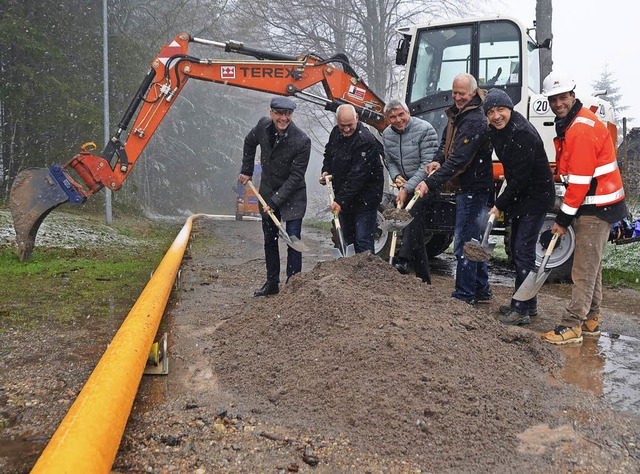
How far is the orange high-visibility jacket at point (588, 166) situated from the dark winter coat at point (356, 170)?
6.04 feet

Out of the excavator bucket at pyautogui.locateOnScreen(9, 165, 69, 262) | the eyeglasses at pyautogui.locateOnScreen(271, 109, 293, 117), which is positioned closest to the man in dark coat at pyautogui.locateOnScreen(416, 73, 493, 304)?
the eyeglasses at pyautogui.locateOnScreen(271, 109, 293, 117)

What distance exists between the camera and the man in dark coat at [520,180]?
4.77 meters

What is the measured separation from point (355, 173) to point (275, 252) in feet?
3.81

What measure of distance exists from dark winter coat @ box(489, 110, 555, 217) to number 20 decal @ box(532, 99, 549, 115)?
8.10 feet

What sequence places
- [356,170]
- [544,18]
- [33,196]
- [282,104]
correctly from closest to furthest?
[282,104]
[356,170]
[33,196]
[544,18]

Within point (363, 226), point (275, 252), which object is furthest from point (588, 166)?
point (275, 252)

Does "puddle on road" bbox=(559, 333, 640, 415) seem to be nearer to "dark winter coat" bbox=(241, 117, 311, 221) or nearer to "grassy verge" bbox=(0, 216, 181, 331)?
"dark winter coat" bbox=(241, 117, 311, 221)

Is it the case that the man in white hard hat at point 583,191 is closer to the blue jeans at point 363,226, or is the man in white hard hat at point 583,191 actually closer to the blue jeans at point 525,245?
the blue jeans at point 525,245

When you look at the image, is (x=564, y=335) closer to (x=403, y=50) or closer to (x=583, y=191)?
(x=583, y=191)

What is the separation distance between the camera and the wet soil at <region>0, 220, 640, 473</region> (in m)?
2.55

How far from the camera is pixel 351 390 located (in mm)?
3043

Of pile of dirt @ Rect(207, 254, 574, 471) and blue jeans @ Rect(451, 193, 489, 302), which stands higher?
blue jeans @ Rect(451, 193, 489, 302)

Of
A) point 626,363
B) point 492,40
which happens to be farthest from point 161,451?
point 492,40

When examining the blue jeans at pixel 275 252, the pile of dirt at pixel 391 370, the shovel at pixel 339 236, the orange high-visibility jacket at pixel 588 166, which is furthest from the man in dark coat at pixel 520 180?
the blue jeans at pixel 275 252
